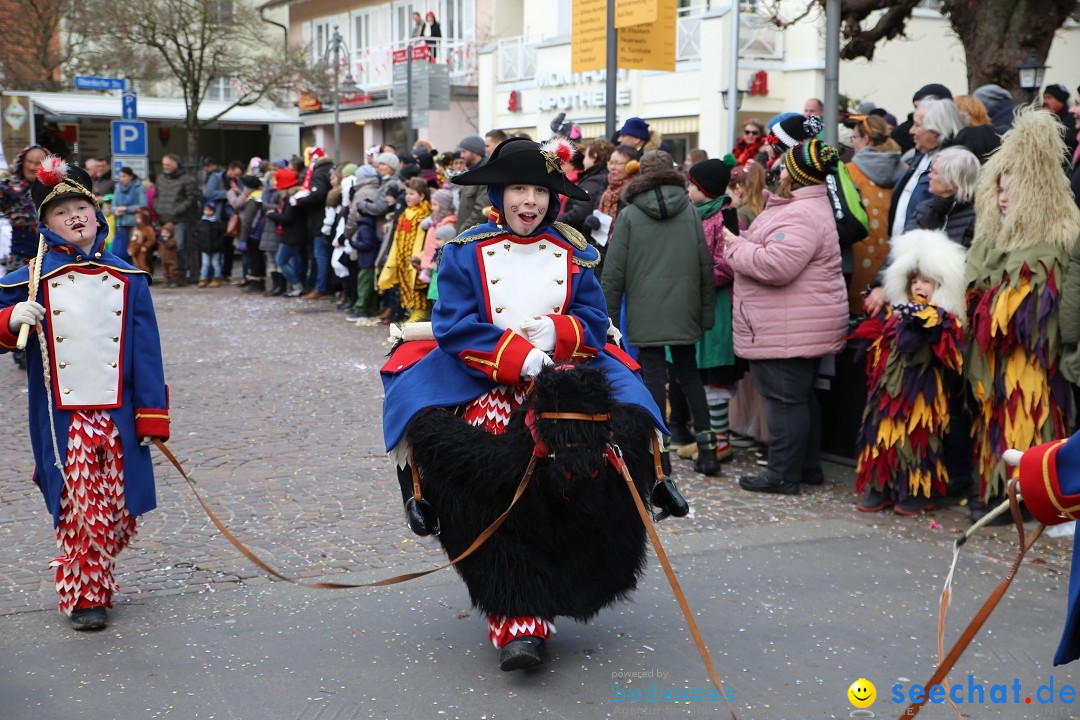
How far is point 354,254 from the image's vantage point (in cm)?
1580

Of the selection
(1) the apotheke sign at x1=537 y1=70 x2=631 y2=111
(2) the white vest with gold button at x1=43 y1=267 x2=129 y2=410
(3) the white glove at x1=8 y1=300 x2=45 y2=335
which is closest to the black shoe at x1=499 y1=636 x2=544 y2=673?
(2) the white vest with gold button at x1=43 y1=267 x2=129 y2=410

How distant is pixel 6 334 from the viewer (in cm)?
504

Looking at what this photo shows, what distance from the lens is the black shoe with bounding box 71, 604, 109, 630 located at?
16.6 ft

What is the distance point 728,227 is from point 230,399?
15.3 feet

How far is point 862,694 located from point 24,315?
3520 mm

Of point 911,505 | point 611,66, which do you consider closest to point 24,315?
point 911,505

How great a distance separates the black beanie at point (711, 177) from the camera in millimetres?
8469

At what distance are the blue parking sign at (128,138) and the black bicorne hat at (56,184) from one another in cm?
1523

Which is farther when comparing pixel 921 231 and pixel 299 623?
pixel 921 231

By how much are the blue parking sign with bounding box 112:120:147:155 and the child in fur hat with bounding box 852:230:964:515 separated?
51.0 feet

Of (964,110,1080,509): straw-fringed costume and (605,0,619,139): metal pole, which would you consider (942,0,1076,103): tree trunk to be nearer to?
(605,0,619,139): metal pole

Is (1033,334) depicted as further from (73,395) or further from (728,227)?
(73,395)

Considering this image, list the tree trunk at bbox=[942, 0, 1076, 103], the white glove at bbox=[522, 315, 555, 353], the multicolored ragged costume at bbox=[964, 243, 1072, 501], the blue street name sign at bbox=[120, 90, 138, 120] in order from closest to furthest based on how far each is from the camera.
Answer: the white glove at bbox=[522, 315, 555, 353] < the multicolored ragged costume at bbox=[964, 243, 1072, 501] < the tree trunk at bbox=[942, 0, 1076, 103] < the blue street name sign at bbox=[120, 90, 138, 120]

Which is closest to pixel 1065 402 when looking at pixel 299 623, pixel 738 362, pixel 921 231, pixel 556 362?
pixel 921 231
